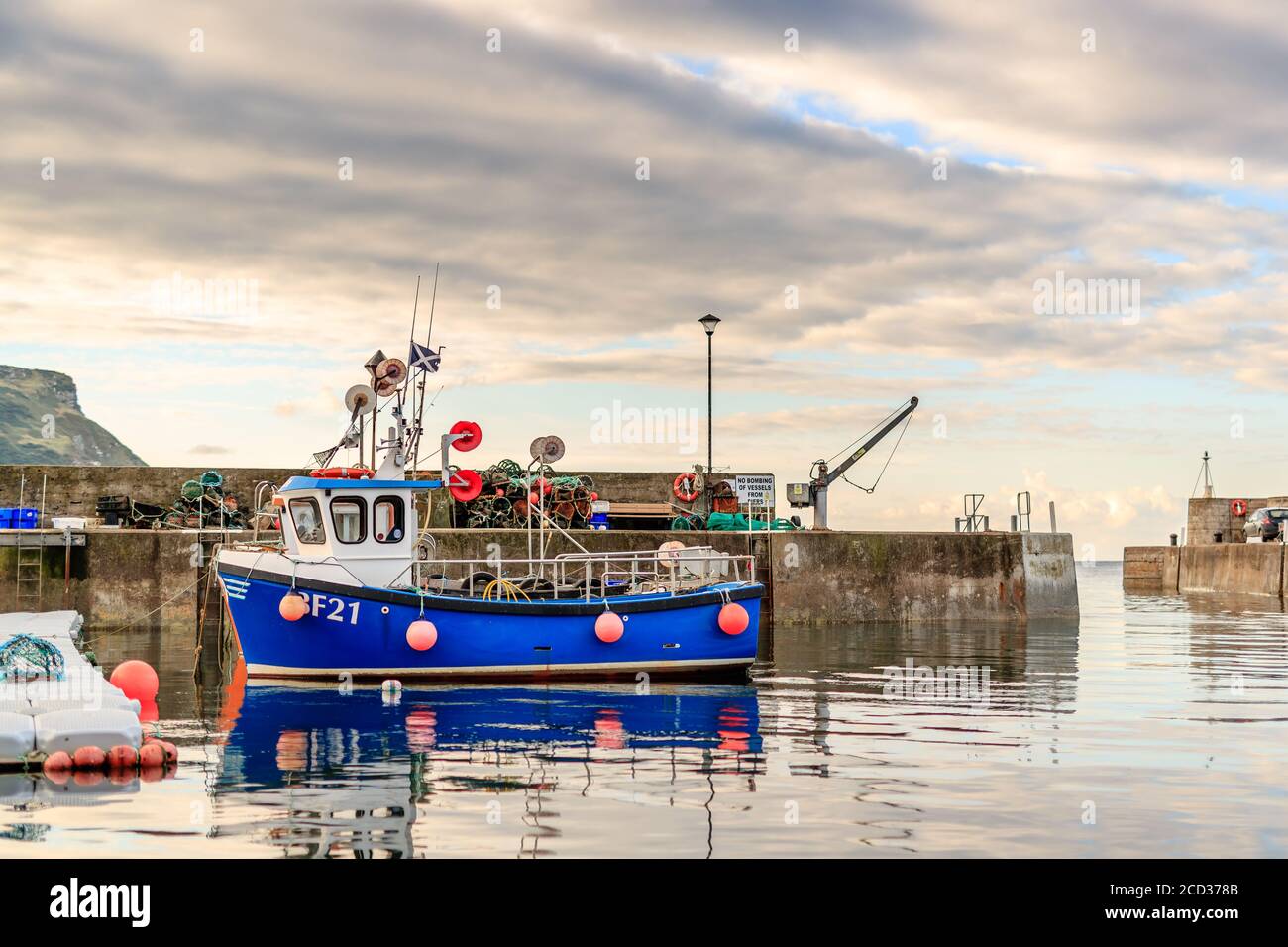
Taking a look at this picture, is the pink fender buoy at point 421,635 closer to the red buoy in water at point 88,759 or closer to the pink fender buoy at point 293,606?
the pink fender buoy at point 293,606

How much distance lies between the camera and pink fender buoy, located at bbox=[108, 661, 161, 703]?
50.6 ft

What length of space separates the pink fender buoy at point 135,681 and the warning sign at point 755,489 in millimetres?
16622

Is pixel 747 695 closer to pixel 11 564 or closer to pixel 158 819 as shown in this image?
pixel 158 819

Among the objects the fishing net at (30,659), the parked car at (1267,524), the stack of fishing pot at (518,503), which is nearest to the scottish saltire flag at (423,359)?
the fishing net at (30,659)

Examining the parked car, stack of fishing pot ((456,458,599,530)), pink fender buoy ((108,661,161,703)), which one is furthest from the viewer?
the parked car

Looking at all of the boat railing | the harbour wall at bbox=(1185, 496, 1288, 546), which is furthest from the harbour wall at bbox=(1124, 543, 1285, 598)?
the boat railing

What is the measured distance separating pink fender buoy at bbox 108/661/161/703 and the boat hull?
2338mm

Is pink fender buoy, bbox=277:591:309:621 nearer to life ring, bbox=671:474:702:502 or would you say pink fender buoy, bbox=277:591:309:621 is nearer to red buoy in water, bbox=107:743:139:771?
red buoy in water, bbox=107:743:139:771

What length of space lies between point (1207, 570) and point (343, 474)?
137 feet

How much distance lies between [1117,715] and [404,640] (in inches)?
338

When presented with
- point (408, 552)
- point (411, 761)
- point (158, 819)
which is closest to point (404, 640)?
point (408, 552)

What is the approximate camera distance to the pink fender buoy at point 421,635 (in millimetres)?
17469

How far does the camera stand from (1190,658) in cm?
2205
